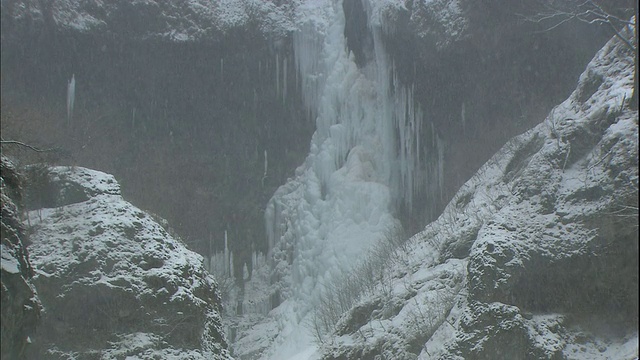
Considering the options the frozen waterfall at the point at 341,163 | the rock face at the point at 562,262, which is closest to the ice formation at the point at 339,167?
the frozen waterfall at the point at 341,163

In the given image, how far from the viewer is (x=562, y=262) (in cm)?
1220

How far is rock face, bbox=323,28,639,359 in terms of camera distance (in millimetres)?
11656

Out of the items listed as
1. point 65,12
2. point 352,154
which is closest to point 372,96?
point 352,154

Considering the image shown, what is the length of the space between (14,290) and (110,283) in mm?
5169

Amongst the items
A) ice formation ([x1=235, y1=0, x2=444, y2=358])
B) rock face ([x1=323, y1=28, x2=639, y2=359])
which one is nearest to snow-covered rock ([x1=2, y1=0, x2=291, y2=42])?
ice formation ([x1=235, y1=0, x2=444, y2=358])

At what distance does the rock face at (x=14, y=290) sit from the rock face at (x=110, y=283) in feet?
13.9

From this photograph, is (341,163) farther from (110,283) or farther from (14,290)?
(14,290)

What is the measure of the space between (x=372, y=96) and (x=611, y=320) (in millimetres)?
19803

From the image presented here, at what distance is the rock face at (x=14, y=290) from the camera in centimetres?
684

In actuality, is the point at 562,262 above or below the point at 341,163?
below

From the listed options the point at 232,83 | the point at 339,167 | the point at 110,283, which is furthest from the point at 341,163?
the point at 110,283

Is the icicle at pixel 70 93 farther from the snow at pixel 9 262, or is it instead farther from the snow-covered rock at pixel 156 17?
the snow at pixel 9 262

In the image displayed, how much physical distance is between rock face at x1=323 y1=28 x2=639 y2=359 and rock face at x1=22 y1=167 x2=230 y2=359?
13.8 ft

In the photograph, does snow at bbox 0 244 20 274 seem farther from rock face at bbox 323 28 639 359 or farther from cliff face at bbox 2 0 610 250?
cliff face at bbox 2 0 610 250
